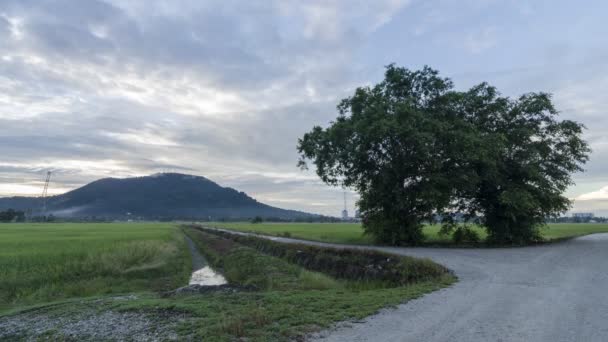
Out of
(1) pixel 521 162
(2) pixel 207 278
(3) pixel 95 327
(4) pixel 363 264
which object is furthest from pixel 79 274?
(1) pixel 521 162

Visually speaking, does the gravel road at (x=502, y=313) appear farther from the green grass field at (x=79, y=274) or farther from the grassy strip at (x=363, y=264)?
the green grass field at (x=79, y=274)

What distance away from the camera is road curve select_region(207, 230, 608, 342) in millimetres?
7695

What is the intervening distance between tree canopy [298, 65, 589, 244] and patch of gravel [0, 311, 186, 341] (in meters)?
19.6

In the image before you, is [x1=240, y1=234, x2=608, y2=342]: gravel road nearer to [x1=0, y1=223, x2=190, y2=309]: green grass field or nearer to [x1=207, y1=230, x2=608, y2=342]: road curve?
[x1=207, y1=230, x2=608, y2=342]: road curve

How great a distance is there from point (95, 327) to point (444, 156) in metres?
25.0

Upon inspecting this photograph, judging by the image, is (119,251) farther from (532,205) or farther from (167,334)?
(532,205)

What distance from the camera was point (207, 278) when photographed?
24.4m

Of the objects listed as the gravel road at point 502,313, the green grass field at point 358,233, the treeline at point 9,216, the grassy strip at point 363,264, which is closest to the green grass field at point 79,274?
the grassy strip at point 363,264

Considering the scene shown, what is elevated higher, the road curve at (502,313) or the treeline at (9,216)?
the treeline at (9,216)

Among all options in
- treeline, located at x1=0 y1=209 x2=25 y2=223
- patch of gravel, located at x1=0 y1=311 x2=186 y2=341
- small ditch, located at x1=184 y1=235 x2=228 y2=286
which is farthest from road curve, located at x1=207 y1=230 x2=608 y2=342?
treeline, located at x1=0 y1=209 x2=25 y2=223

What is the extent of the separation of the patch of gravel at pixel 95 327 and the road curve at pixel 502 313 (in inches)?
159

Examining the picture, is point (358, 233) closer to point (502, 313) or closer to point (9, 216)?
point (502, 313)

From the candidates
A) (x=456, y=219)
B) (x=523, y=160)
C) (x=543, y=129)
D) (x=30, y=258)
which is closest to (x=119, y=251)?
(x=30, y=258)

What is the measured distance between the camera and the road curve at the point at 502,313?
770 cm
